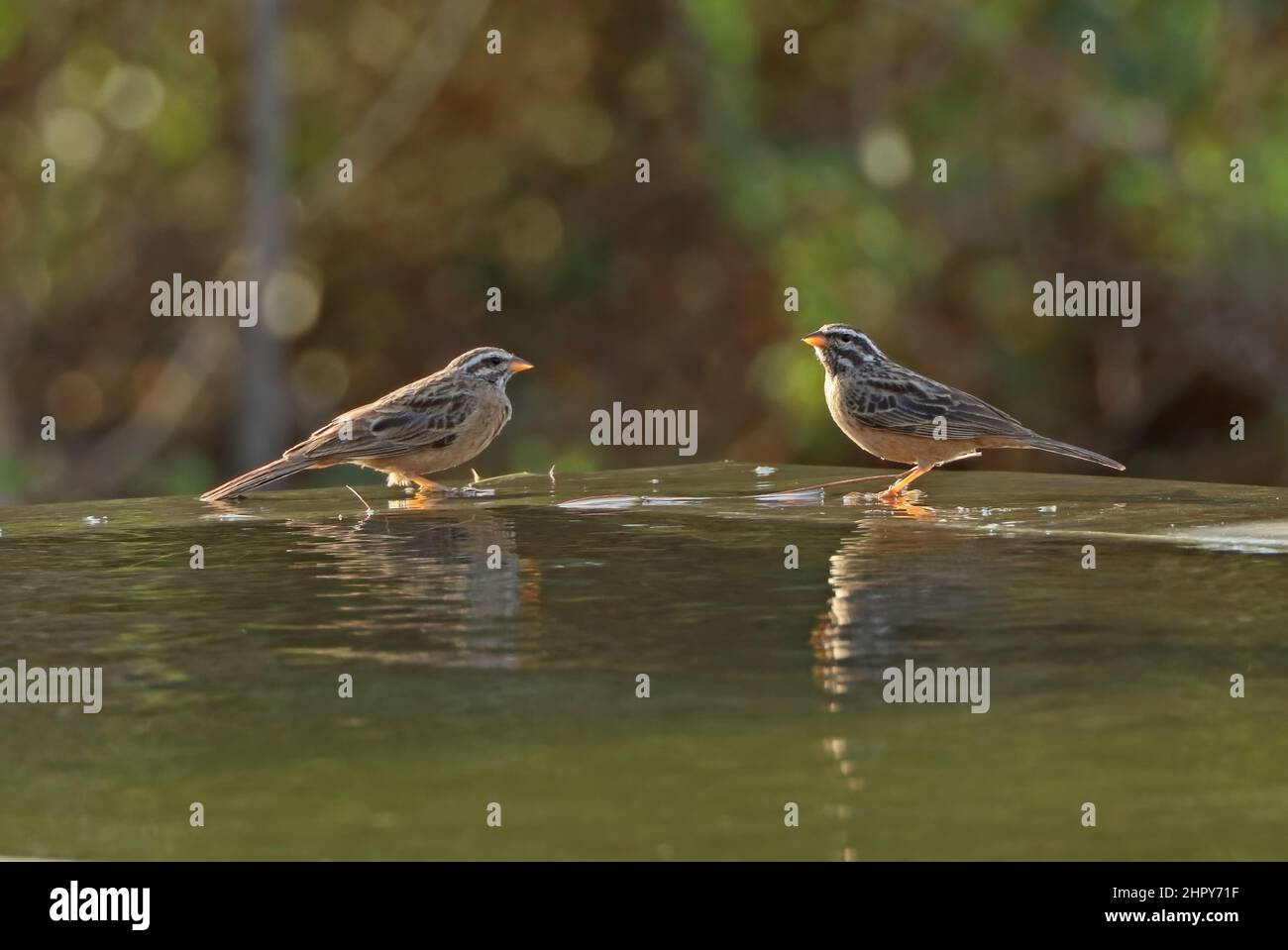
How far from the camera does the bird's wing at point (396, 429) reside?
29.6 feet

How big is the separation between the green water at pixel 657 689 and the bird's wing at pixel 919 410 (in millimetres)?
1722

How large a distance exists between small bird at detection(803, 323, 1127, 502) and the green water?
5.59 feet

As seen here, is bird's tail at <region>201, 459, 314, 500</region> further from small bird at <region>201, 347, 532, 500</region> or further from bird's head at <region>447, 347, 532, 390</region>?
bird's head at <region>447, 347, 532, 390</region>

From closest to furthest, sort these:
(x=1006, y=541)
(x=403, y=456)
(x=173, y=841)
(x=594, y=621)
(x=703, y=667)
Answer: (x=173, y=841) → (x=703, y=667) → (x=594, y=621) → (x=1006, y=541) → (x=403, y=456)

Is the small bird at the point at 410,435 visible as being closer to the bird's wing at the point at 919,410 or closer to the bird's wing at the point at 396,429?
the bird's wing at the point at 396,429

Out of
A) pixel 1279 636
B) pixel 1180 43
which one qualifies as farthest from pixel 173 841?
pixel 1180 43

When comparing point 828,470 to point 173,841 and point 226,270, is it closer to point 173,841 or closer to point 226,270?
point 173,841

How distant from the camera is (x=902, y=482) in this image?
27.8ft

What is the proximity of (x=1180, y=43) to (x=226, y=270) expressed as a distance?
9.19 metres

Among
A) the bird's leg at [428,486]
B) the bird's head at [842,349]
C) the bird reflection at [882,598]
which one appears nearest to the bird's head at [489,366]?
the bird's leg at [428,486]

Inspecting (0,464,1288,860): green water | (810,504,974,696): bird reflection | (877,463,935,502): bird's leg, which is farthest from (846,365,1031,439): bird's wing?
(810,504,974,696): bird reflection

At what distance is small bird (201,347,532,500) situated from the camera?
8992 millimetres

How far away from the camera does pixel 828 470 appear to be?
376 inches

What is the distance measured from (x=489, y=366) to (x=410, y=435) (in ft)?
2.44
